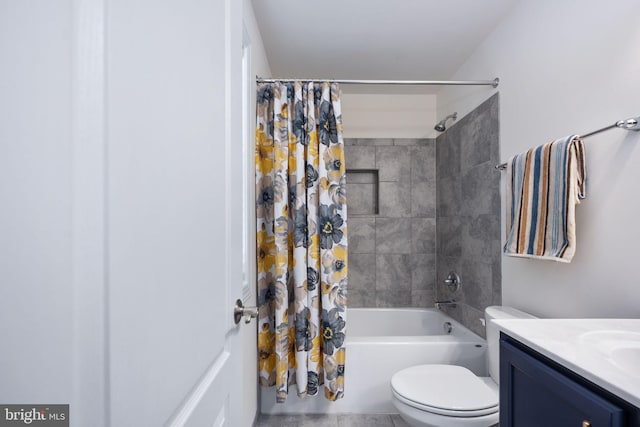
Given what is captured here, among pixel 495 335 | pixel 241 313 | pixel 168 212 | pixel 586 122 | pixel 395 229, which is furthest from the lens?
pixel 395 229

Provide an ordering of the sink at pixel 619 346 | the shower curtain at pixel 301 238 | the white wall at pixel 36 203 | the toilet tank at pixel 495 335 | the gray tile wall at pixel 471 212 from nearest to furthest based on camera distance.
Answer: the white wall at pixel 36 203 → the sink at pixel 619 346 → the toilet tank at pixel 495 335 → the shower curtain at pixel 301 238 → the gray tile wall at pixel 471 212

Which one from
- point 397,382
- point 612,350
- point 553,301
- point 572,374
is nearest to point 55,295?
point 572,374

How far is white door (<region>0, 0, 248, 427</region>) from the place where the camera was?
0.31m

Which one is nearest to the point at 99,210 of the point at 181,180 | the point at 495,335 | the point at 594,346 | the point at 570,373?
the point at 181,180

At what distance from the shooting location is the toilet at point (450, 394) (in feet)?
4.51

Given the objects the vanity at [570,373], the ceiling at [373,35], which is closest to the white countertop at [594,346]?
the vanity at [570,373]

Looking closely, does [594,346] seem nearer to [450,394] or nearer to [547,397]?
[547,397]

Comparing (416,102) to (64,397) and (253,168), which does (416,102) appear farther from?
(64,397)

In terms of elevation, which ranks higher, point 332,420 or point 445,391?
point 445,391

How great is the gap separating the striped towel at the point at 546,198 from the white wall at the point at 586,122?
4.2 inches

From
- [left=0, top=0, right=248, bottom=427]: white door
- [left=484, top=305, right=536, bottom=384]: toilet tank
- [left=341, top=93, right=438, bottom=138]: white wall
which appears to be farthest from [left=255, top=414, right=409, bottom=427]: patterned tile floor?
[left=341, top=93, right=438, bottom=138]: white wall

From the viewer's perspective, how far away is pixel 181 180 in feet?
1.81

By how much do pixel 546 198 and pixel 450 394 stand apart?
3.17 ft

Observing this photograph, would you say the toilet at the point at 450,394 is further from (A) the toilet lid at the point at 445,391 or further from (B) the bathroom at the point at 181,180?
(B) the bathroom at the point at 181,180
